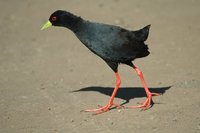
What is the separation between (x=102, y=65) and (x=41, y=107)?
305 centimetres

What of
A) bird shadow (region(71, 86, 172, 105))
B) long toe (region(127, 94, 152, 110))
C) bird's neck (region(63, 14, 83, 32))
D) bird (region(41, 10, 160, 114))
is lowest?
long toe (region(127, 94, 152, 110))

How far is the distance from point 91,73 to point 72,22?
237cm

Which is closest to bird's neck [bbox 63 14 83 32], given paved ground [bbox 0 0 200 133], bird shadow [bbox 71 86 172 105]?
paved ground [bbox 0 0 200 133]

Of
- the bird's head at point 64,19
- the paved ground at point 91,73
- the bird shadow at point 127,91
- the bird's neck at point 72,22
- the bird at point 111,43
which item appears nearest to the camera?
the paved ground at point 91,73

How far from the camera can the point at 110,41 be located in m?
9.16

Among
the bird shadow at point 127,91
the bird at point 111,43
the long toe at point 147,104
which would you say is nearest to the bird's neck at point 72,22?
the bird at point 111,43

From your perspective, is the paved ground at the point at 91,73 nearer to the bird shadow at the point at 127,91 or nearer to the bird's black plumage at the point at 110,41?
the bird shadow at the point at 127,91

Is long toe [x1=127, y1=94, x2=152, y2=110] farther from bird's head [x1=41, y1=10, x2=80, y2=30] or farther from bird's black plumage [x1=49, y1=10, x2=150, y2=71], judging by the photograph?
bird's head [x1=41, y1=10, x2=80, y2=30]

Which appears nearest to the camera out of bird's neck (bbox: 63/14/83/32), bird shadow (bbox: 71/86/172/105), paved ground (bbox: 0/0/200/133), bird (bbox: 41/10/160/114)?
paved ground (bbox: 0/0/200/133)

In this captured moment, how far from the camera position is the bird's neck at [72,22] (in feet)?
31.1

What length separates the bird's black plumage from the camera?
9.12m

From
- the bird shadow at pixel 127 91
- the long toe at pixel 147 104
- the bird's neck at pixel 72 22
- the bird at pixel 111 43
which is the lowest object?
the long toe at pixel 147 104

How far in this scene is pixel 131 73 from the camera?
38.0ft

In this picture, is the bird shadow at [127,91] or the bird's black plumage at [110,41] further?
the bird shadow at [127,91]
